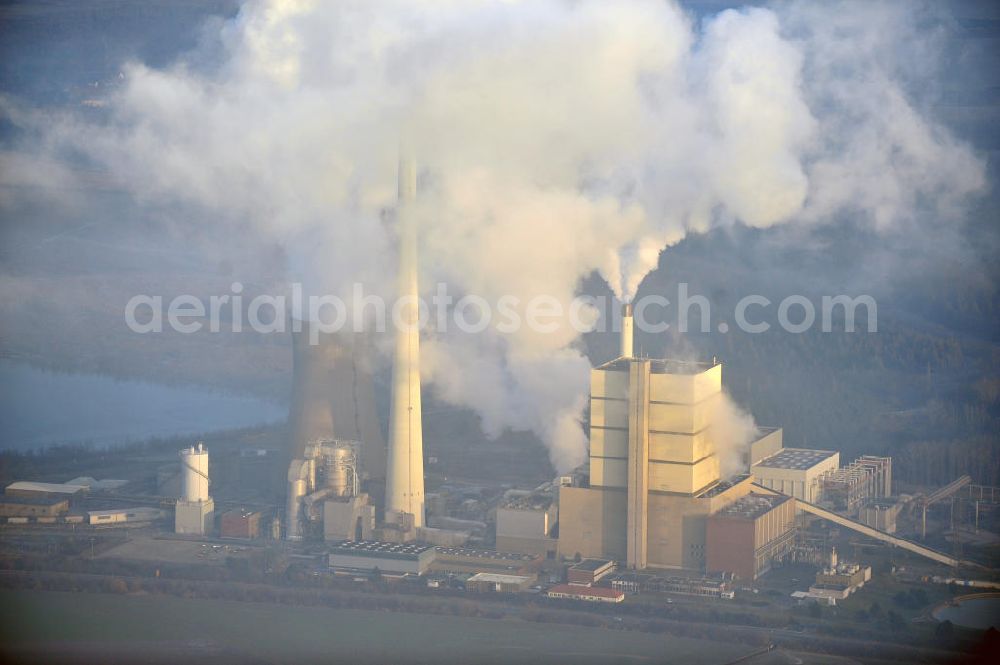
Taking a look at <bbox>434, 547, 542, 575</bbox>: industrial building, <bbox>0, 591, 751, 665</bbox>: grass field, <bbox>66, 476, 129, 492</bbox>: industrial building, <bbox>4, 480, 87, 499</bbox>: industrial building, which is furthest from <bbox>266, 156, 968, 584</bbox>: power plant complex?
<bbox>4, 480, 87, 499</bbox>: industrial building

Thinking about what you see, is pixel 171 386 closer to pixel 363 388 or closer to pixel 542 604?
pixel 363 388

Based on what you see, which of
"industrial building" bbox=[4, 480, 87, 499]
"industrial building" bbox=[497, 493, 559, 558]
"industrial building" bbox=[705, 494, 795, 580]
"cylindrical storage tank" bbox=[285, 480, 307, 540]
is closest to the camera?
"industrial building" bbox=[705, 494, 795, 580]

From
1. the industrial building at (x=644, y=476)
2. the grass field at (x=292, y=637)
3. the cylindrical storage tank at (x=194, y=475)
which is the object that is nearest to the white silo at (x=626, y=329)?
the industrial building at (x=644, y=476)

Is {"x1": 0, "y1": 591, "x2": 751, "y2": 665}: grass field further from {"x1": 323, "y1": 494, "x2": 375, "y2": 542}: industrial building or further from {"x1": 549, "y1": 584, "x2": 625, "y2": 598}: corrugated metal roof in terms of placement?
{"x1": 323, "y1": 494, "x2": 375, "y2": 542}: industrial building

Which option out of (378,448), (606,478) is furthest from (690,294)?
(606,478)

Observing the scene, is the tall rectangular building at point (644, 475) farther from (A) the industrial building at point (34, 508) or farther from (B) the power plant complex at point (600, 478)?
(A) the industrial building at point (34, 508)

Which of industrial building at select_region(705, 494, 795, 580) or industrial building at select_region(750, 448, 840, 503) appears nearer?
industrial building at select_region(705, 494, 795, 580)
